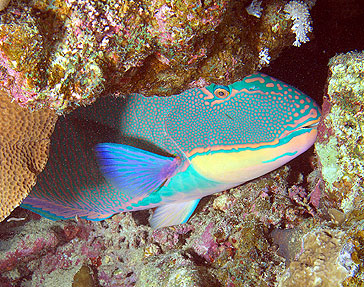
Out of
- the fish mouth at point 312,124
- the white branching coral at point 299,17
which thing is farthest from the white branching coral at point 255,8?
the fish mouth at point 312,124

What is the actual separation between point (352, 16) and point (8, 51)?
438 cm

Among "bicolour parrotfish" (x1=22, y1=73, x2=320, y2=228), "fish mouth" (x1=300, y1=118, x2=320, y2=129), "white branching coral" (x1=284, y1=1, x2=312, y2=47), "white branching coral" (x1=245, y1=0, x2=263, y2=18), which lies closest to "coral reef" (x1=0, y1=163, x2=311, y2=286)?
"bicolour parrotfish" (x1=22, y1=73, x2=320, y2=228)

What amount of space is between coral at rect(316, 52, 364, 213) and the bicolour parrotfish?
0.21m

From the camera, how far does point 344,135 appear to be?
6.66 ft

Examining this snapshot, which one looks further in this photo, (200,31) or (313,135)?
(313,135)

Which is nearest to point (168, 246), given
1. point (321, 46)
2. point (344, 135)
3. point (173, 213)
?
point (173, 213)

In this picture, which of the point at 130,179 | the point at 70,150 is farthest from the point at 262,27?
the point at 70,150

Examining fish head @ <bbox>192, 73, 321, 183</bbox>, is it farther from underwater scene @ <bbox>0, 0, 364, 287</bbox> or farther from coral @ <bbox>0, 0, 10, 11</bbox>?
coral @ <bbox>0, 0, 10, 11</bbox>

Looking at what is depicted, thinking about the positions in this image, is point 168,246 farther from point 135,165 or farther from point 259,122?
point 259,122

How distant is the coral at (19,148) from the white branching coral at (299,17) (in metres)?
1.95

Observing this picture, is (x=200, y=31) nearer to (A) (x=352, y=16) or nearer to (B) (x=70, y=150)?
(B) (x=70, y=150)

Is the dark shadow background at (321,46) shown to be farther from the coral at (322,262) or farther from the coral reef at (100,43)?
the coral at (322,262)

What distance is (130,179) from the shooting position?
266 centimetres

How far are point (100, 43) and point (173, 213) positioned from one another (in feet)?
7.75
